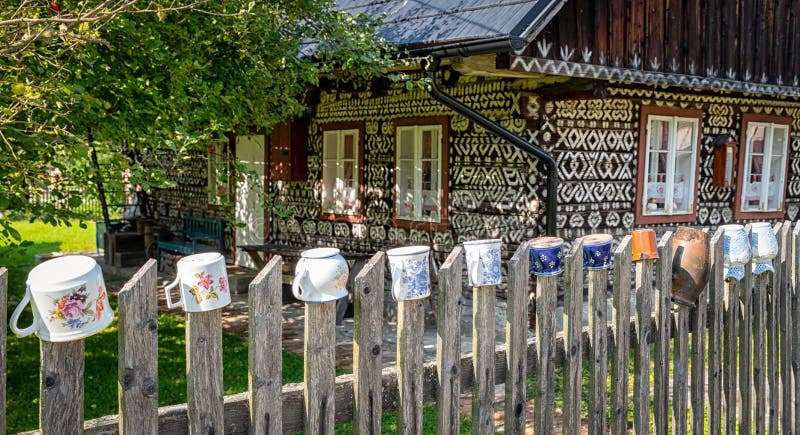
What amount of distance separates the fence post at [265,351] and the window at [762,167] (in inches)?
390

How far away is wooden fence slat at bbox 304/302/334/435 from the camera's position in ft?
7.18

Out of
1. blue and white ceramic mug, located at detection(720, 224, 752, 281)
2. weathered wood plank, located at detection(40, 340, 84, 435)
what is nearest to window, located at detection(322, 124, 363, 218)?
blue and white ceramic mug, located at detection(720, 224, 752, 281)

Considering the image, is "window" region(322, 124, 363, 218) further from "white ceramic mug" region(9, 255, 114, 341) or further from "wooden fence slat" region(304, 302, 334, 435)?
"white ceramic mug" region(9, 255, 114, 341)

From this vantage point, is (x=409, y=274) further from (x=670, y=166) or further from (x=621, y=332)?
(x=670, y=166)

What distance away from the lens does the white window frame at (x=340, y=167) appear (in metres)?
10.5

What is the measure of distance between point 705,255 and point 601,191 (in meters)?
5.78

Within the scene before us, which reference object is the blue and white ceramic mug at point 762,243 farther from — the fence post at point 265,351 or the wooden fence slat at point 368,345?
the fence post at point 265,351

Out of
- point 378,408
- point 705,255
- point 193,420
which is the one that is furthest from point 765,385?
point 193,420

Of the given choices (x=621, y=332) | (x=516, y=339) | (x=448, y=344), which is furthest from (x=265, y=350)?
(x=621, y=332)

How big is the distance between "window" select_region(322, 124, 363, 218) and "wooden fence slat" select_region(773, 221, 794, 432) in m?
6.98

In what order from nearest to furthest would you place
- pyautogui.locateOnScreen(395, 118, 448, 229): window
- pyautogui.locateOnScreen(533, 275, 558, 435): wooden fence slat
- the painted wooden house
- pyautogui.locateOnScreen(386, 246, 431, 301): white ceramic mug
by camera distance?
pyautogui.locateOnScreen(386, 246, 431, 301): white ceramic mug, pyautogui.locateOnScreen(533, 275, 558, 435): wooden fence slat, the painted wooden house, pyautogui.locateOnScreen(395, 118, 448, 229): window

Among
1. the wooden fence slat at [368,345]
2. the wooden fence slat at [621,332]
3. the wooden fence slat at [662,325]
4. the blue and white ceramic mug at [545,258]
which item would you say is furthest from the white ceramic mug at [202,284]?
the wooden fence slat at [662,325]

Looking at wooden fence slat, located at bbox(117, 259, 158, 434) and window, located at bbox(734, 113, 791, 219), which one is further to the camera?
window, located at bbox(734, 113, 791, 219)

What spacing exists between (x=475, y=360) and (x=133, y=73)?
Result: 3.53 meters
